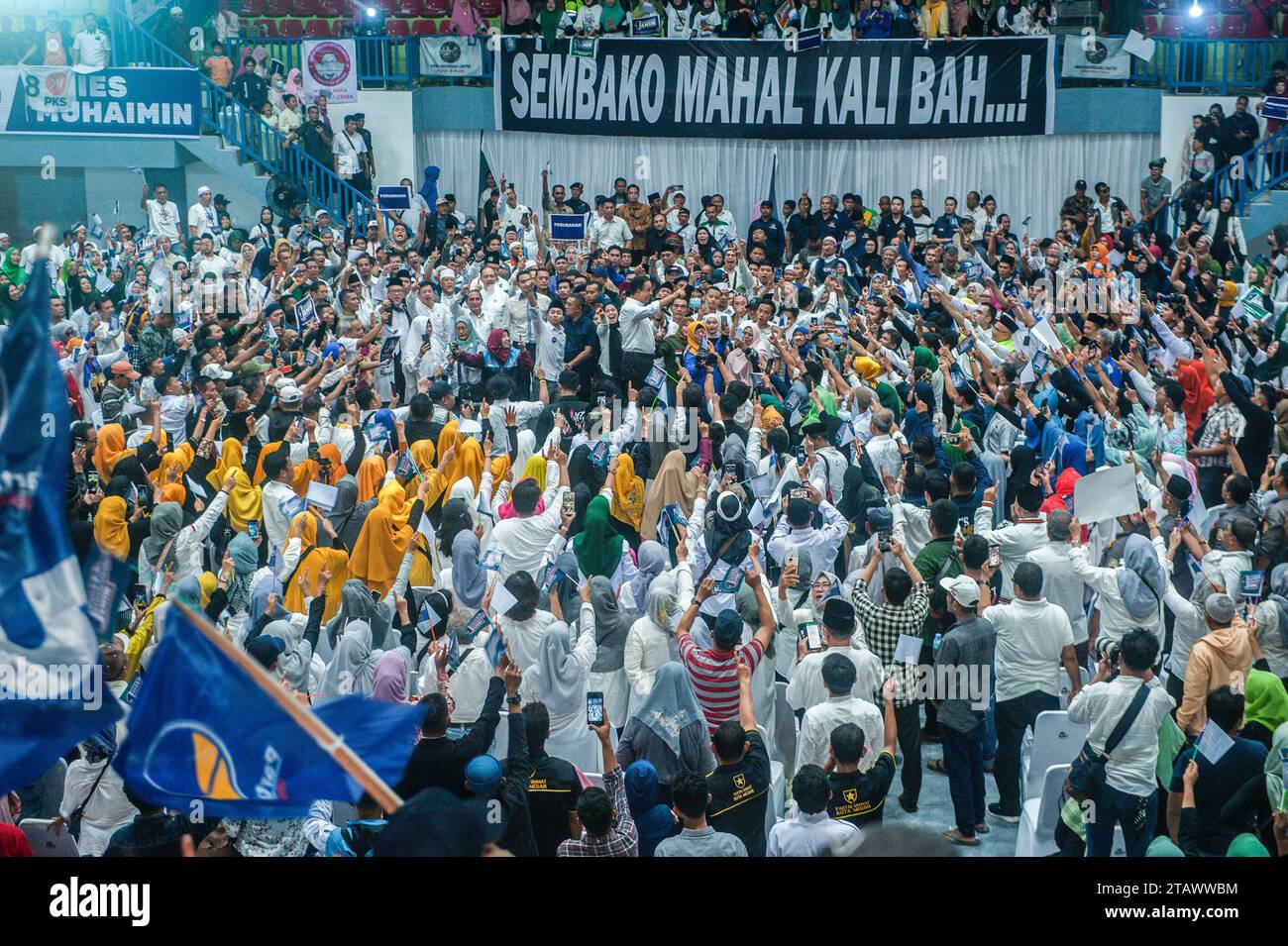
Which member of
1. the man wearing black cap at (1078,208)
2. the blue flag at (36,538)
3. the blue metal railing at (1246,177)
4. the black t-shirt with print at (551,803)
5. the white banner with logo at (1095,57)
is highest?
the white banner with logo at (1095,57)

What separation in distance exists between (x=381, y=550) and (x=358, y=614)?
40.6 inches

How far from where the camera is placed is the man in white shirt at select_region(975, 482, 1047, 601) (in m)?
7.94

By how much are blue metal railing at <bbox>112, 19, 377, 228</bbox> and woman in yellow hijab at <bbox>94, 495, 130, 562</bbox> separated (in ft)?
34.7

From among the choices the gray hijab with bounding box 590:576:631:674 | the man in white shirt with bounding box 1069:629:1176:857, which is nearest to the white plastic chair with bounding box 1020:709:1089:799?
the man in white shirt with bounding box 1069:629:1176:857

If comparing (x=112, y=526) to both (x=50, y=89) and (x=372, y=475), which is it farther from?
(x=50, y=89)

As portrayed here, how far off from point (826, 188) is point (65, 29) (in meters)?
10.2

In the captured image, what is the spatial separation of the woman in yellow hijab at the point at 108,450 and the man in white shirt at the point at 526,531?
3.11 metres

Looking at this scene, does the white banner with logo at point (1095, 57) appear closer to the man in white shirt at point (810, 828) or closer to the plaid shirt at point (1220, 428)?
the plaid shirt at point (1220, 428)

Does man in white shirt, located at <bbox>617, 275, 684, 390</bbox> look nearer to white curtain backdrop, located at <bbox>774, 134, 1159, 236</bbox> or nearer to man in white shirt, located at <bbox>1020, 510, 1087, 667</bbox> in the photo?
man in white shirt, located at <bbox>1020, 510, 1087, 667</bbox>

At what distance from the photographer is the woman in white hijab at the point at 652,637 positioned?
Result: 721cm

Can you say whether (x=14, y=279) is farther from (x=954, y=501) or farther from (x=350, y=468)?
(x=954, y=501)

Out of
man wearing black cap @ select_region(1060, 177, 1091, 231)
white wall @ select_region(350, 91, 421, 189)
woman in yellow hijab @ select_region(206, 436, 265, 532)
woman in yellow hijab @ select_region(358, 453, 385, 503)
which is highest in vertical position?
white wall @ select_region(350, 91, 421, 189)

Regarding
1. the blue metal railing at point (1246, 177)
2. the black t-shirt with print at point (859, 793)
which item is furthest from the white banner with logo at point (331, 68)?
the black t-shirt with print at point (859, 793)

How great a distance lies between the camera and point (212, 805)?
4648mm
